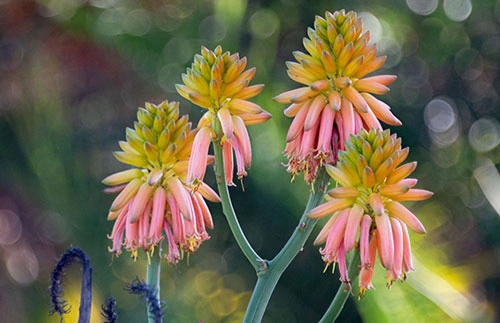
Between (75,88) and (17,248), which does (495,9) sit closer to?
(75,88)

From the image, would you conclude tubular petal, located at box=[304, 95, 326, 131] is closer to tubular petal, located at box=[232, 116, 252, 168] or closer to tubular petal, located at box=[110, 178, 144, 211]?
tubular petal, located at box=[232, 116, 252, 168]

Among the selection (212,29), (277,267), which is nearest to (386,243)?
(277,267)

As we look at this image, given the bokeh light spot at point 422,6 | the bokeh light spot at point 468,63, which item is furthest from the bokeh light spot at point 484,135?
the bokeh light spot at point 422,6

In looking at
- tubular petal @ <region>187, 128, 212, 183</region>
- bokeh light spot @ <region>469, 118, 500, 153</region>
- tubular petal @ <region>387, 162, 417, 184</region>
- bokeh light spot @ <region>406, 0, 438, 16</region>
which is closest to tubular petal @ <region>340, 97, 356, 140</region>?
tubular petal @ <region>387, 162, 417, 184</region>

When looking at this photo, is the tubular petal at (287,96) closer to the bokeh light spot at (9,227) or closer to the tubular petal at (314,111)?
the tubular petal at (314,111)

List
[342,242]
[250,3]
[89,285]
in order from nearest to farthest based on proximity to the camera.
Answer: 1. [89,285]
2. [342,242]
3. [250,3]

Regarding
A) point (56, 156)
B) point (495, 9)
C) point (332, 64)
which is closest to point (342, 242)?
point (332, 64)
